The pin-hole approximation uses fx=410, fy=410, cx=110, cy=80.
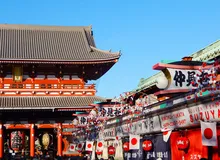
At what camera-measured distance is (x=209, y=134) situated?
12.8m

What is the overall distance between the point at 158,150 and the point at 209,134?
5.59 meters

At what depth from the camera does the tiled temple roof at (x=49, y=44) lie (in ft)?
132

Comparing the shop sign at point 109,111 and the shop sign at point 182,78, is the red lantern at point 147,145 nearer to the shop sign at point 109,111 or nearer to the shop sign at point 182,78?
the shop sign at point 182,78

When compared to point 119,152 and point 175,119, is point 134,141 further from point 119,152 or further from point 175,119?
point 175,119

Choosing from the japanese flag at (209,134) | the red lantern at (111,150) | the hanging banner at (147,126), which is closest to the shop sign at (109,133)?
the red lantern at (111,150)

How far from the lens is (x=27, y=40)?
44625 mm

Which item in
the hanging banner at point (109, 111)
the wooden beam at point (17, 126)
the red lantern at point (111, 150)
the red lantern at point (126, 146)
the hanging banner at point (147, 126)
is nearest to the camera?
the hanging banner at point (147, 126)

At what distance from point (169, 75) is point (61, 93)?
25673mm

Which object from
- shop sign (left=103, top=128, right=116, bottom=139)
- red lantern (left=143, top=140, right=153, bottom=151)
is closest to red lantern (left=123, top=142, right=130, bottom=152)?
red lantern (left=143, top=140, right=153, bottom=151)

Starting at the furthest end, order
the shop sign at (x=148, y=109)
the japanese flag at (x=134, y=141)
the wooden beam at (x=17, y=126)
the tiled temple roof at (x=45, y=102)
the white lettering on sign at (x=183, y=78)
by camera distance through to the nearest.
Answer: the wooden beam at (x=17, y=126) → the tiled temple roof at (x=45, y=102) → the japanese flag at (x=134, y=141) → the shop sign at (x=148, y=109) → the white lettering on sign at (x=183, y=78)

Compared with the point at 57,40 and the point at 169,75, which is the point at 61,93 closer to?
the point at 57,40

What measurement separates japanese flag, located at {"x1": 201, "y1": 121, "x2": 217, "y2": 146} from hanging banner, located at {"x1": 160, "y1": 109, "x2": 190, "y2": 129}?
2.05 m

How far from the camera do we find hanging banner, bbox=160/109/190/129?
1511 cm

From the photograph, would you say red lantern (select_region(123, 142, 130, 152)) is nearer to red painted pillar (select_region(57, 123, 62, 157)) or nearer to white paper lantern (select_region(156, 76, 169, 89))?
white paper lantern (select_region(156, 76, 169, 89))
